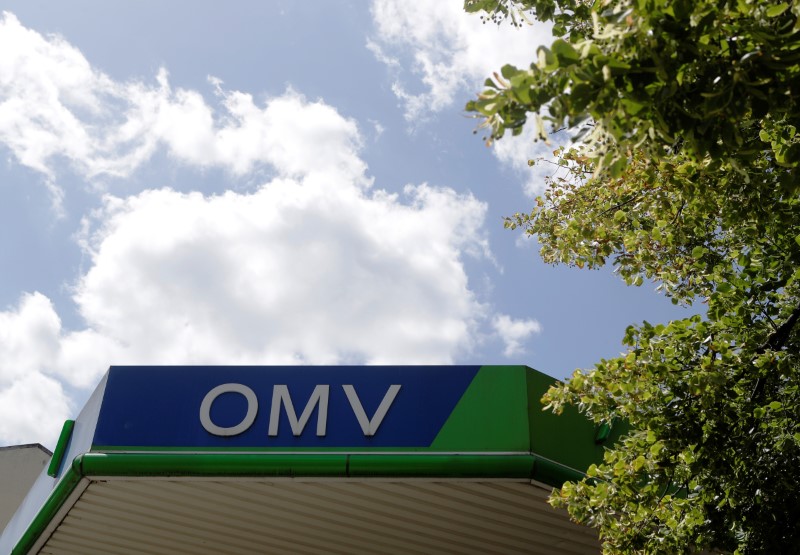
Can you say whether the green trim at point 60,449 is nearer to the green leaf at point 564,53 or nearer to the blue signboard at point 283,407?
the blue signboard at point 283,407

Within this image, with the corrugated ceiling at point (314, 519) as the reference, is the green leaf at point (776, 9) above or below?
above

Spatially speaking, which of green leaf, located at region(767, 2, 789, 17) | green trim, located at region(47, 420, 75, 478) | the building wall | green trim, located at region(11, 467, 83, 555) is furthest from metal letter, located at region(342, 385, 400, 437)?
the building wall

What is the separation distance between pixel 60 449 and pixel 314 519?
337cm

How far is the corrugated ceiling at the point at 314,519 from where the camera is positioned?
8.35 metres

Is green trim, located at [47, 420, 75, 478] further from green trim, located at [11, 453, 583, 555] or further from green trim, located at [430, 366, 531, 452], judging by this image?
green trim, located at [430, 366, 531, 452]

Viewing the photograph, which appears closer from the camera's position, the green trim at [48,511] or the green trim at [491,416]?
the green trim at [491,416]

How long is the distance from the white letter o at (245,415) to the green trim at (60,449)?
101 inches

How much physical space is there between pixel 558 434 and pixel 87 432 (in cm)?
486

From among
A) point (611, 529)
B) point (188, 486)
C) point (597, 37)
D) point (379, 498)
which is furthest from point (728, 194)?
point (188, 486)

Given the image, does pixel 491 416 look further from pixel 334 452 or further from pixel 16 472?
pixel 16 472

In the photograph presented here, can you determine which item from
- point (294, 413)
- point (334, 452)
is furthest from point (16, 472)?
point (334, 452)

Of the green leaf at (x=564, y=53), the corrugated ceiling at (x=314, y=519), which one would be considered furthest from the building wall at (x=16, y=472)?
the green leaf at (x=564, y=53)

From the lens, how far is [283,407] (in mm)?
8461

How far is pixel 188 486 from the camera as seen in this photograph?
8477mm
